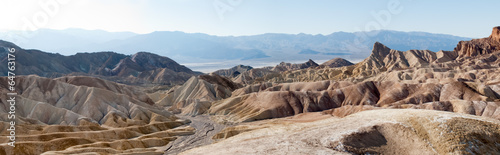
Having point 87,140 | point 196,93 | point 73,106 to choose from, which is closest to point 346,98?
point 196,93

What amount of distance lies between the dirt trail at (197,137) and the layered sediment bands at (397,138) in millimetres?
33868

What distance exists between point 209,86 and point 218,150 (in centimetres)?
13779

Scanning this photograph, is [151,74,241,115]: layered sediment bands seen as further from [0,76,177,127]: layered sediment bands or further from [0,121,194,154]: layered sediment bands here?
[0,121,194,154]: layered sediment bands

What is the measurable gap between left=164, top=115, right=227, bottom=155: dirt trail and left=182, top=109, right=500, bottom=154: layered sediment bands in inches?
1333

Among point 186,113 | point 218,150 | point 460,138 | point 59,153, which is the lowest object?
point 186,113

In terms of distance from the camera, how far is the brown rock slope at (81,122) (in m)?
68.4

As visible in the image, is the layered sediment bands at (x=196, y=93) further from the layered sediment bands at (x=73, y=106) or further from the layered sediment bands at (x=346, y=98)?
the layered sediment bands at (x=73, y=106)

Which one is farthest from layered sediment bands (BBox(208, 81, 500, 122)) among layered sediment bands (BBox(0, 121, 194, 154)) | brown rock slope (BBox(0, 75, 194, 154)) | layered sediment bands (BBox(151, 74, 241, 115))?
layered sediment bands (BBox(0, 121, 194, 154))

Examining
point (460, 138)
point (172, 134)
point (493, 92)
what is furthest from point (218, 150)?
point (493, 92)

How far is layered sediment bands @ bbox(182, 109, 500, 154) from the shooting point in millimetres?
39031

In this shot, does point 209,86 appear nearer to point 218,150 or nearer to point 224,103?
point 224,103

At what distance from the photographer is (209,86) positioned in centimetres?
18038

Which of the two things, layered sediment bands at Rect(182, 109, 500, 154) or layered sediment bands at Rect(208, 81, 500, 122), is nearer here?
layered sediment bands at Rect(182, 109, 500, 154)

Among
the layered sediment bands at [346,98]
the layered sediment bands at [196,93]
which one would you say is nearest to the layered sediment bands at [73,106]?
the layered sediment bands at [346,98]
